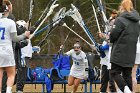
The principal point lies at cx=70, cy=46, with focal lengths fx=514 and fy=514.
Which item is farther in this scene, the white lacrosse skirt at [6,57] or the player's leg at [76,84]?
the player's leg at [76,84]

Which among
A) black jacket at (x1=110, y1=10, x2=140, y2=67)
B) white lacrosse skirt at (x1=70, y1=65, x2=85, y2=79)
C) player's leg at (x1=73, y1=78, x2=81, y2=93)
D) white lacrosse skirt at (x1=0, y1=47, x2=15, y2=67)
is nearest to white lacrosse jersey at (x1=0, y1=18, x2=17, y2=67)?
white lacrosse skirt at (x1=0, y1=47, x2=15, y2=67)

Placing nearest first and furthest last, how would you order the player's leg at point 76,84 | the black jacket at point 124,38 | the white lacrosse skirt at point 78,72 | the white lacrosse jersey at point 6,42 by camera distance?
1. the white lacrosse jersey at point 6,42
2. the black jacket at point 124,38
3. the player's leg at point 76,84
4. the white lacrosse skirt at point 78,72

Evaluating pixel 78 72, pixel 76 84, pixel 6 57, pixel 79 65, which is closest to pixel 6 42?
pixel 6 57

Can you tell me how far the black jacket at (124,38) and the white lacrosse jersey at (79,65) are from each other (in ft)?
12.9

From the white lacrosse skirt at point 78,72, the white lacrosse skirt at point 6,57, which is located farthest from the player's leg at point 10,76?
the white lacrosse skirt at point 78,72

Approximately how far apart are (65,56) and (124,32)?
16.0ft

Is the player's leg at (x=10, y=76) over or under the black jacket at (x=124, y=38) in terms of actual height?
under

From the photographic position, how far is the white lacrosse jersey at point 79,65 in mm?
13281

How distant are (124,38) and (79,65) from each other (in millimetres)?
4308

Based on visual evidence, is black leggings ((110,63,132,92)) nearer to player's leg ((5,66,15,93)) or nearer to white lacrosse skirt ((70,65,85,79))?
player's leg ((5,66,15,93))

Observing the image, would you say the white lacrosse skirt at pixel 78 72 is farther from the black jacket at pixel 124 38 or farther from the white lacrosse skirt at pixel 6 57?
the white lacrosse skirt at pixel 6 57

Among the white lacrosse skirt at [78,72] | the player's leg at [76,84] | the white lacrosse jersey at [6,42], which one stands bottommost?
the player's leg at [76,84]

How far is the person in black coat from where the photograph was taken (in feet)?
30.3

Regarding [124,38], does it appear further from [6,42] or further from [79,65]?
[79,65]
